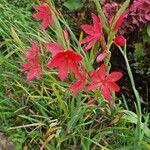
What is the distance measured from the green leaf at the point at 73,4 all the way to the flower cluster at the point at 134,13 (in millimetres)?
383

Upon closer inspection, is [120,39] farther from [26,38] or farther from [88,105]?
[26,38]

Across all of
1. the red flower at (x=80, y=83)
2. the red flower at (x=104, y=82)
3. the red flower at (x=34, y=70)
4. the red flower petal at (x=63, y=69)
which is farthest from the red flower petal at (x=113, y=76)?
the red flower at (x=34, y=70)

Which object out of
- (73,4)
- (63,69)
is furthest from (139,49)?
(63,69)

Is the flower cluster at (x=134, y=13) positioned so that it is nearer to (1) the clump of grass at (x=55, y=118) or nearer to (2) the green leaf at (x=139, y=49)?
(2) the green leaf at (x=139, y=49)

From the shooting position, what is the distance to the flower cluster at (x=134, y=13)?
2934mm

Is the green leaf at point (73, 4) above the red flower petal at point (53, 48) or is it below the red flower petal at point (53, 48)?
below

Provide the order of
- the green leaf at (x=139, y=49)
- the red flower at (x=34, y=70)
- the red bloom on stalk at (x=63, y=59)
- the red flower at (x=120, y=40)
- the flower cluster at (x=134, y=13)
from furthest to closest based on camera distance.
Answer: the green leaf at (x=139, y=49) → the flower cluster at (x=134, y=13) → the red flower at (x=34, y=70) → the red flower at (x=120, y=40) → the red bloom on stalk at (x=63, y=59)

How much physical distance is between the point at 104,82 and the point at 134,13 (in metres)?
0.99

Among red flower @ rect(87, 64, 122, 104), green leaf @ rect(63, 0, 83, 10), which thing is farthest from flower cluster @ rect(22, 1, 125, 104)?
green leaf @ rect(63, 0, 83, 10)

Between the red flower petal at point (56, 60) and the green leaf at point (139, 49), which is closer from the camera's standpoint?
the red flower petal at point (56, 60)

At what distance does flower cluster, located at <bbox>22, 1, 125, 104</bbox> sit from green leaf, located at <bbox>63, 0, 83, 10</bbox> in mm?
1098

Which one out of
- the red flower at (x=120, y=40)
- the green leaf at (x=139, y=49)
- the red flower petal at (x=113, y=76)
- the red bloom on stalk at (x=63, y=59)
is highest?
the red bloom on stalk at (x=63, y=59)

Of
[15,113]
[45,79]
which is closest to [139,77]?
[45,79]

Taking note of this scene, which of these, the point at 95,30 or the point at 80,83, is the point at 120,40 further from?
the point at 80,83
